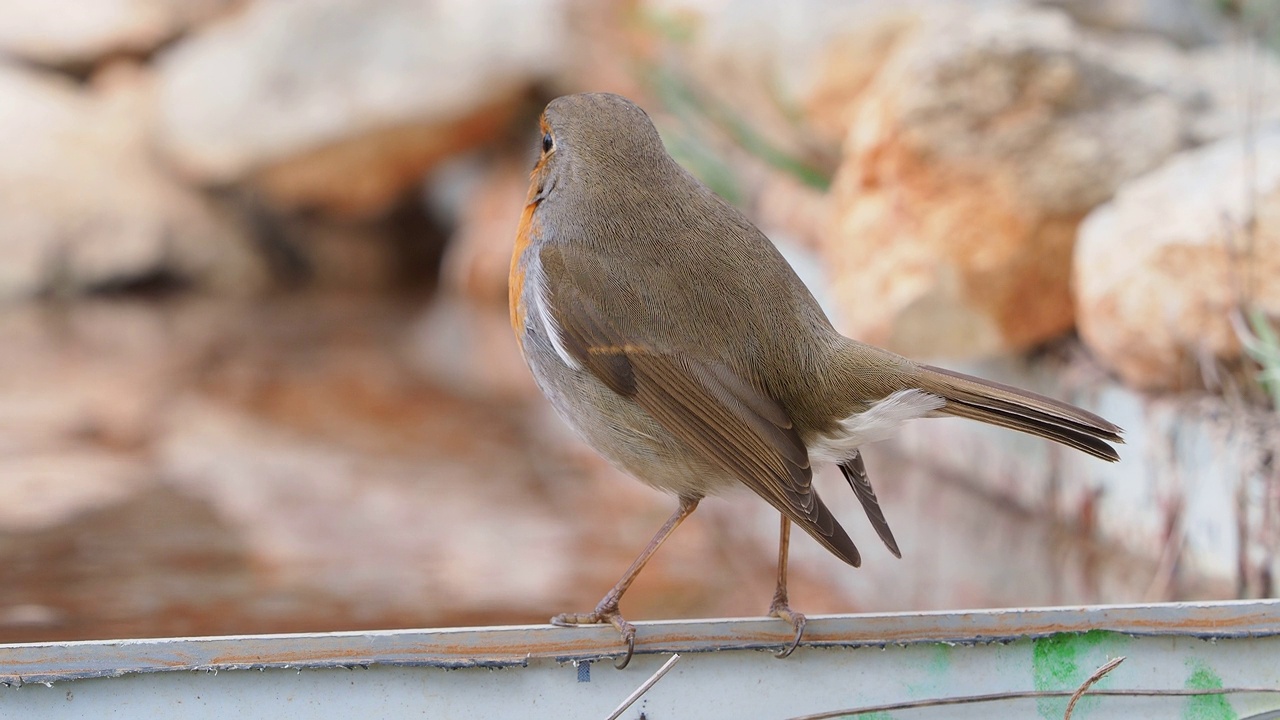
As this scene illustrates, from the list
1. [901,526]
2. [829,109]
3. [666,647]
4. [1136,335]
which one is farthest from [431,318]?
[666,647]

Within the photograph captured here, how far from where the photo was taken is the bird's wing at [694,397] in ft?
5.48

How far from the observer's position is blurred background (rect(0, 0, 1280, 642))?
3113mm

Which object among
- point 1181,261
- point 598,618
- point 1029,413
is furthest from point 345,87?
point 1029,413

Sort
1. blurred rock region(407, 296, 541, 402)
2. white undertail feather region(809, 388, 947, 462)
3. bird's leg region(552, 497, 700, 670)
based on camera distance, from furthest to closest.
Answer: blurred rock region(407, 296, 541, 402)
white undertail feather region(809, 388, 947, 462)
bird's leg region(552, 497, 700, 670)

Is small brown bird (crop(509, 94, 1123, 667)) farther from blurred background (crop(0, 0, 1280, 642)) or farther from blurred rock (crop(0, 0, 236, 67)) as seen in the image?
blurred rock (crop(0, 0, 236, 67))

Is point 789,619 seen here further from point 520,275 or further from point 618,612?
point 520,275

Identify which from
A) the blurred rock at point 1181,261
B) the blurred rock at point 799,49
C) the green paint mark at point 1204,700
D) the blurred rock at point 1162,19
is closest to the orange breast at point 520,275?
the green paint mark at point 1204,700

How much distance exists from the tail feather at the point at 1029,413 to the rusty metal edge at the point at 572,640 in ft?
0.76

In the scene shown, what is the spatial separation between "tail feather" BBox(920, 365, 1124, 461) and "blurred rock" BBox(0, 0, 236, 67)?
33.5ft

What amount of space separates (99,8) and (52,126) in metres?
1.02

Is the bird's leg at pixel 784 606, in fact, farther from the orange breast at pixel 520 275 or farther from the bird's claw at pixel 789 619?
the orange breast at pixel 520 275

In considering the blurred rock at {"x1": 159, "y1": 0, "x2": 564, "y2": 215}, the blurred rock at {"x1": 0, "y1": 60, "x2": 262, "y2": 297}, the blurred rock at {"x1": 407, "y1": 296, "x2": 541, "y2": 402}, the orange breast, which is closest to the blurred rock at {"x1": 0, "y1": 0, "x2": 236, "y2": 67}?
the blurred rock at {"x1": 0, "y1": 60, "x2": 262, "y2": 297}

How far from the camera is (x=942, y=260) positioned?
378cm

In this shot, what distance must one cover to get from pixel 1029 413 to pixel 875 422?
20 centimetres
